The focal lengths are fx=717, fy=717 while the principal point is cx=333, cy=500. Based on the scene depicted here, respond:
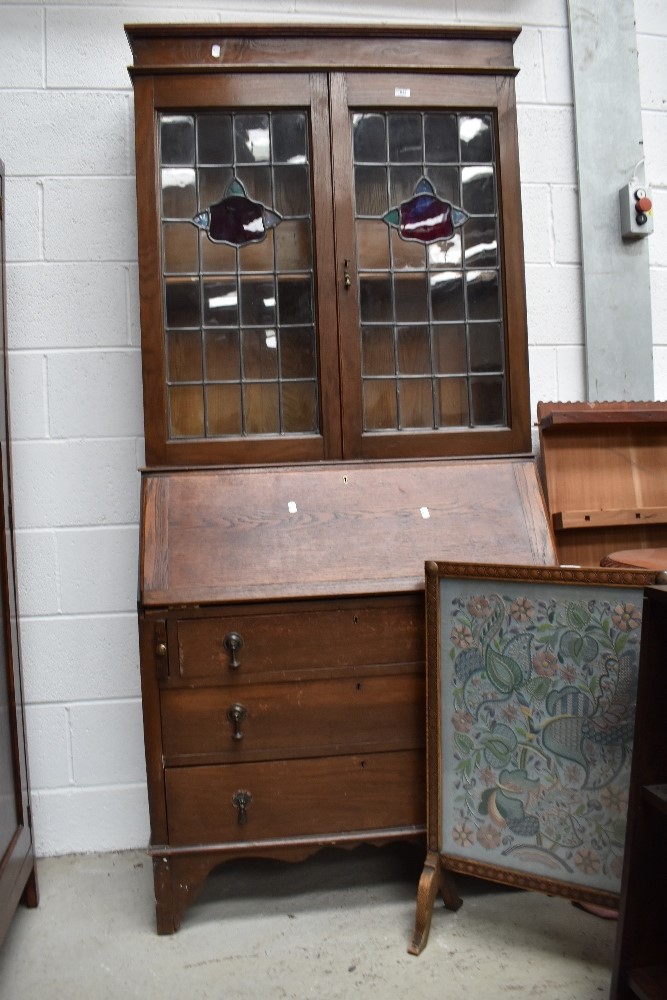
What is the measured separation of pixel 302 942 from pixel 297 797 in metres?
0.33

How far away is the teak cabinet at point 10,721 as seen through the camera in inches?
67.5

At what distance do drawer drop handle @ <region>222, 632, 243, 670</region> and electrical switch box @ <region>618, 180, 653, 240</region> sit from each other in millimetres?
1723

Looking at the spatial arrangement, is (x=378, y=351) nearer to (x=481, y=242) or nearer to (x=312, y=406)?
(x=312, y=406)

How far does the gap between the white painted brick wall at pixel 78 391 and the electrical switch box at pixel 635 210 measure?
1.03 metres

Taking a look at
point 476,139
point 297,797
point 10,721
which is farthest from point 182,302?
point 297,797

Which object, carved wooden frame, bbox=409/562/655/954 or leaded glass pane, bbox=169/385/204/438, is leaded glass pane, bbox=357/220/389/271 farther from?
carved wooden frame, bbox=409/562/655/954

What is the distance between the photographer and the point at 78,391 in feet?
6.97

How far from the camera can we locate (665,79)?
2.33 metres

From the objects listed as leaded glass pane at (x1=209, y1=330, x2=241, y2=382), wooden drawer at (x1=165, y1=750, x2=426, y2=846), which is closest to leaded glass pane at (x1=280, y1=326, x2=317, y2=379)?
leaded glass pane at (x1=209, y1=330, x2=241, y2=382)

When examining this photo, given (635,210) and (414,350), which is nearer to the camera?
(414,350)

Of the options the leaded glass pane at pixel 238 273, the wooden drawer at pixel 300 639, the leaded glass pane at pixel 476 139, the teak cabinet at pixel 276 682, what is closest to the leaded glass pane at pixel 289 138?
the leaded glass pane at pixel 238 273

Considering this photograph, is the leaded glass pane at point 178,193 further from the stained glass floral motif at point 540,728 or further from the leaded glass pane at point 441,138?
the stained glass floral motif at point 540,728

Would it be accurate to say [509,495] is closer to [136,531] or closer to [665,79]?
[136,531]

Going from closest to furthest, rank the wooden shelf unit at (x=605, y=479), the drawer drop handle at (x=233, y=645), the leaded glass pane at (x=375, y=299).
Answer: the drawer drop handle at (x=233, y=645)
the leaded glass pane at (x=375, y=299)
the wooden shelf unit at (x=605, y=479)
